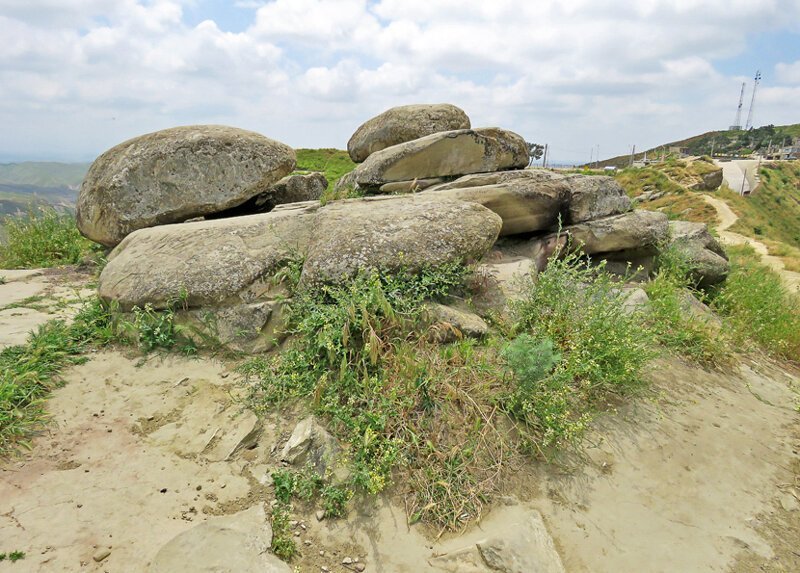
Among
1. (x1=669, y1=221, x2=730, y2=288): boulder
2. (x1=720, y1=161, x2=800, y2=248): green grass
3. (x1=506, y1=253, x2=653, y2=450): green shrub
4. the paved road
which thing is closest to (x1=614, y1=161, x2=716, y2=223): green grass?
(x1=720, y1=161, x2=800, y2=248): green grass

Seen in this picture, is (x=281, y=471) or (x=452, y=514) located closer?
(x=452, y=514)

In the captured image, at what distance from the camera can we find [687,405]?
15.0 feet

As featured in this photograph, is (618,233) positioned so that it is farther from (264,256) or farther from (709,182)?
(709,182)

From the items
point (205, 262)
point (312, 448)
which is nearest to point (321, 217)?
point (205, 262)

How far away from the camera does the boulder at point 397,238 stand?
15.6 ft

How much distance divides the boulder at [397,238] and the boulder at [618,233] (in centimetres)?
227

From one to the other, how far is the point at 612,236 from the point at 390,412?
17.5ft

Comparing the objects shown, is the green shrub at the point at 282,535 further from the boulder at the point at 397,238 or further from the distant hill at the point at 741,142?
the distant hill at the point at 741,142

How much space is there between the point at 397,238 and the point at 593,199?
4205 mm

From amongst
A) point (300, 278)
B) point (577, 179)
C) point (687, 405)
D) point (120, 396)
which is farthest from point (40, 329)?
point (577, 179)

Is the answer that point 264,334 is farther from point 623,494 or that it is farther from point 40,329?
point 623,494

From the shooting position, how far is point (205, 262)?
16.8 feet

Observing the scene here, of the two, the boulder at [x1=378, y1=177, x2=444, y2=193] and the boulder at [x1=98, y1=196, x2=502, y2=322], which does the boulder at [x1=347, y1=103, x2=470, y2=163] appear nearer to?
the boulder at [x1=378, y1=177, x2=444, y2=193]

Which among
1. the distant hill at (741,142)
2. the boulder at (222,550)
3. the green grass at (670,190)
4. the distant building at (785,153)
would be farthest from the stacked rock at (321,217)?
the distant building at (785,153)
